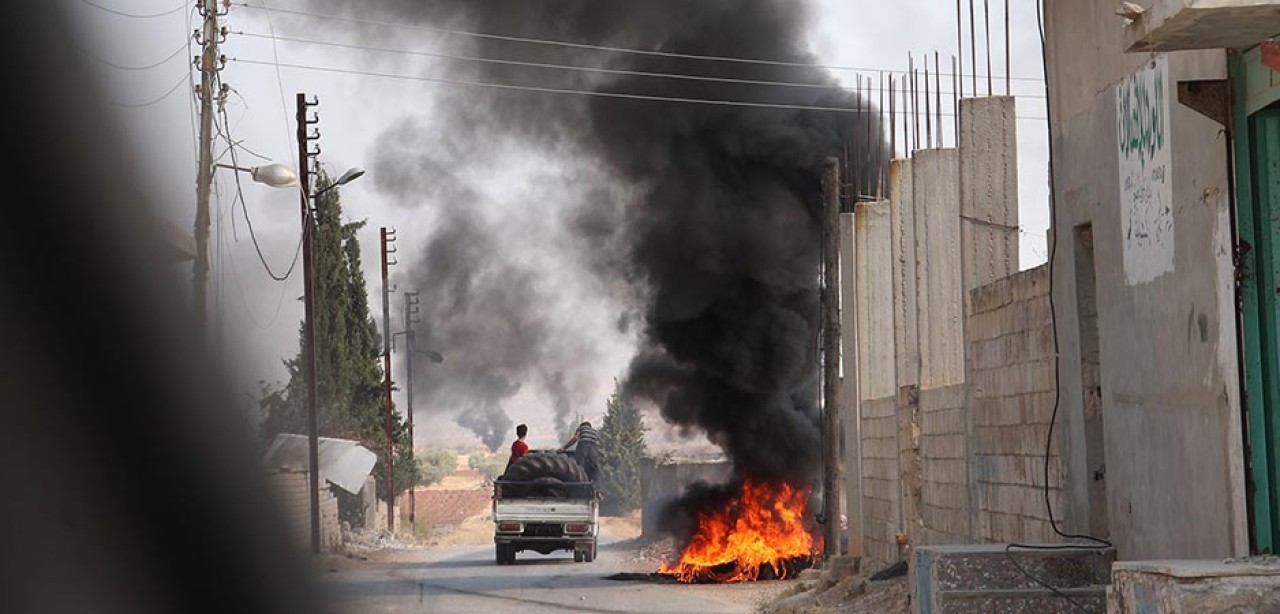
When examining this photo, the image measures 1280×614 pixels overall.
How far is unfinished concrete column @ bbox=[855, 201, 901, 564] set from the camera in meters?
18.8

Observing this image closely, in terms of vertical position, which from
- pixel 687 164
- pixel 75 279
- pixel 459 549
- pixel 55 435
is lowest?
pixel 459 549

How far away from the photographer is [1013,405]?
12.1m

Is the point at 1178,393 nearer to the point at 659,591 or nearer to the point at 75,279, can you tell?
the point at 75,279

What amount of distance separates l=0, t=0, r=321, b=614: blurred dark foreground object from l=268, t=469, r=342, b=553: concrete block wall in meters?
6.56

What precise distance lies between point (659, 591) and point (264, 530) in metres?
9.33

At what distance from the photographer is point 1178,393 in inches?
289

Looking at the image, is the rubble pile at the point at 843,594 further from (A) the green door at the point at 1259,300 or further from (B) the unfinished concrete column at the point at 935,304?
(A) the green door at the point at 1259,300

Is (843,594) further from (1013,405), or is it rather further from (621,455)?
(621,455)

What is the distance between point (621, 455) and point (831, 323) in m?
54.6

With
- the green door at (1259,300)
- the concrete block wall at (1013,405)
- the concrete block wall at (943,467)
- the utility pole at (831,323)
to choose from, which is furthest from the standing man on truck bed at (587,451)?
the green door at (1259,300)

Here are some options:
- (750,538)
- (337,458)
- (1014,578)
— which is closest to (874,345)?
(750,538)

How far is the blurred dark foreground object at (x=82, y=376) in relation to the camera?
10.0 metres

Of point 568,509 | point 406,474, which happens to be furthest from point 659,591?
point 406,474

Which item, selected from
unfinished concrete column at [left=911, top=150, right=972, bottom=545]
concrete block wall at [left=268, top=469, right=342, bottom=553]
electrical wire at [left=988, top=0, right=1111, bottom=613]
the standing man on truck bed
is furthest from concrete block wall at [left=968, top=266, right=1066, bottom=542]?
concrete block wall at [left=268, top=469, right=342, bottom=553]
